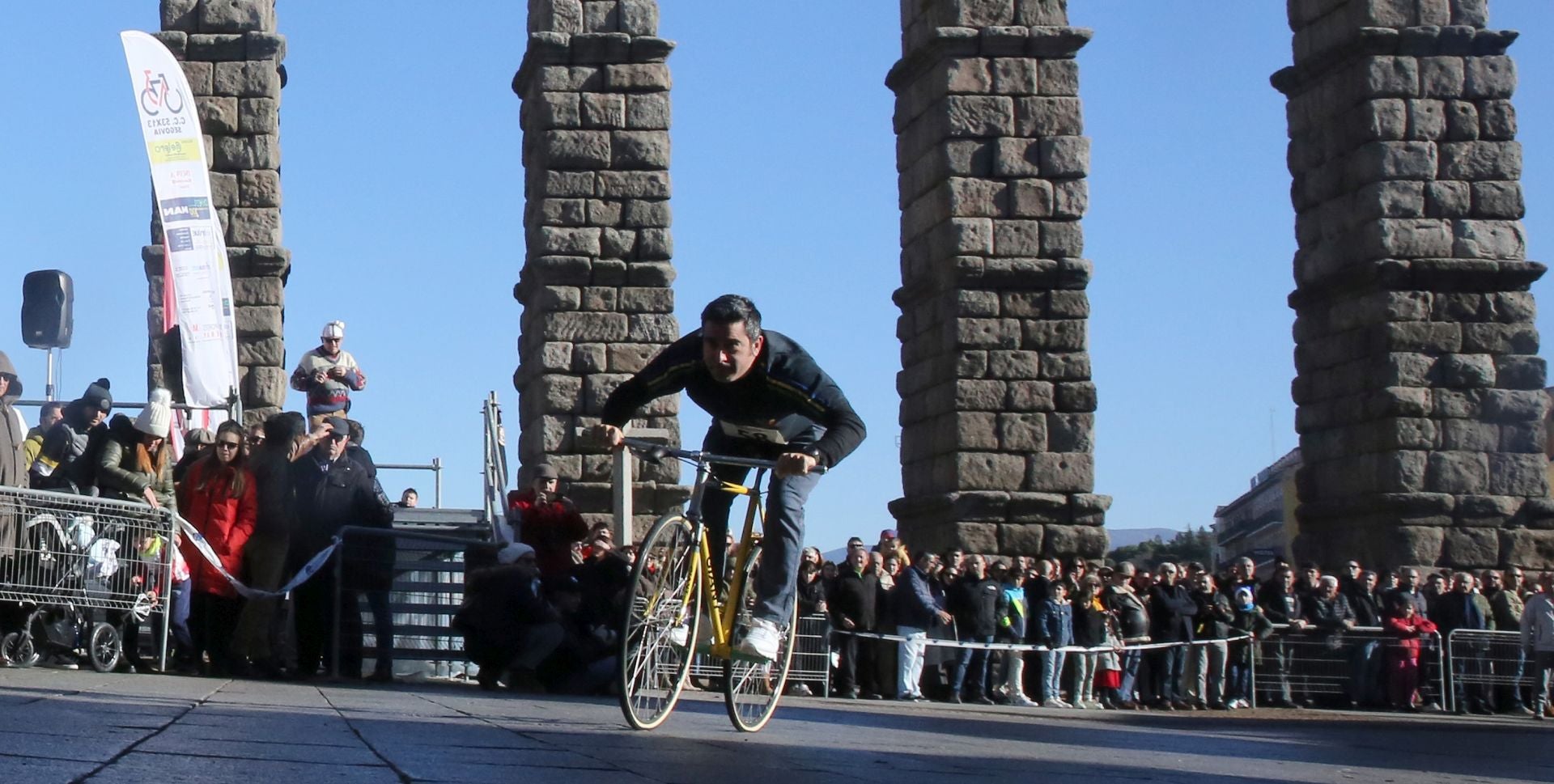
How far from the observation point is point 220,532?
11.9 meters

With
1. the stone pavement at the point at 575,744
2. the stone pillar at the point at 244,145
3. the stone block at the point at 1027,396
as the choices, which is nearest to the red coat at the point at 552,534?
the stone pavement at the point at 575,744

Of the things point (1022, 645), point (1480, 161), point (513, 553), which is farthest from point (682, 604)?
point (1480, 161)

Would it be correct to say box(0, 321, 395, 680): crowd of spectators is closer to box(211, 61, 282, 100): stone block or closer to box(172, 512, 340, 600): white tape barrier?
box(172, 512, 340, 600): white tape barrier

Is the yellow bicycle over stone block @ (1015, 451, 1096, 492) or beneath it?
beneath

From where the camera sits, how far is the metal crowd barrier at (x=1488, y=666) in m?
18.5

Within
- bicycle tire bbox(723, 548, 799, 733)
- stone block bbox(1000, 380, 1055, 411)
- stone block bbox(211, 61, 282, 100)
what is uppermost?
stone block bbox(211, 61, 282, 100)

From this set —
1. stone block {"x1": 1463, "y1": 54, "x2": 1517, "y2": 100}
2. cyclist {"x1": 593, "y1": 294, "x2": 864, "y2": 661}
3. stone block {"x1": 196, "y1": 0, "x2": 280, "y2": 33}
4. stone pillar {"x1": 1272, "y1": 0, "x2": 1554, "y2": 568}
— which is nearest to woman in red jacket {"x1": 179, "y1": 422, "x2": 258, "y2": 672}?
cyclist {"x1": 593, "y1": 294, "x2": 864, "y2": 661}

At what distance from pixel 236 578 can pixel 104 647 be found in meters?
0.80

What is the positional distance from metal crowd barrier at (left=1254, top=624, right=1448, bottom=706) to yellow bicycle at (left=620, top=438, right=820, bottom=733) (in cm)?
1176

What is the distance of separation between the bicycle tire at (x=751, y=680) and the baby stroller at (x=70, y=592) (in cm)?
489

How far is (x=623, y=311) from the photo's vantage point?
18.7 meters

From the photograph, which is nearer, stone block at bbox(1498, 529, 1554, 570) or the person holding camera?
the person holding camera

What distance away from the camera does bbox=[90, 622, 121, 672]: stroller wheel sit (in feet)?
Answer: 37.5

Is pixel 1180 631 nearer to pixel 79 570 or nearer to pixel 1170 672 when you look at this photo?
pixel 1170 672
